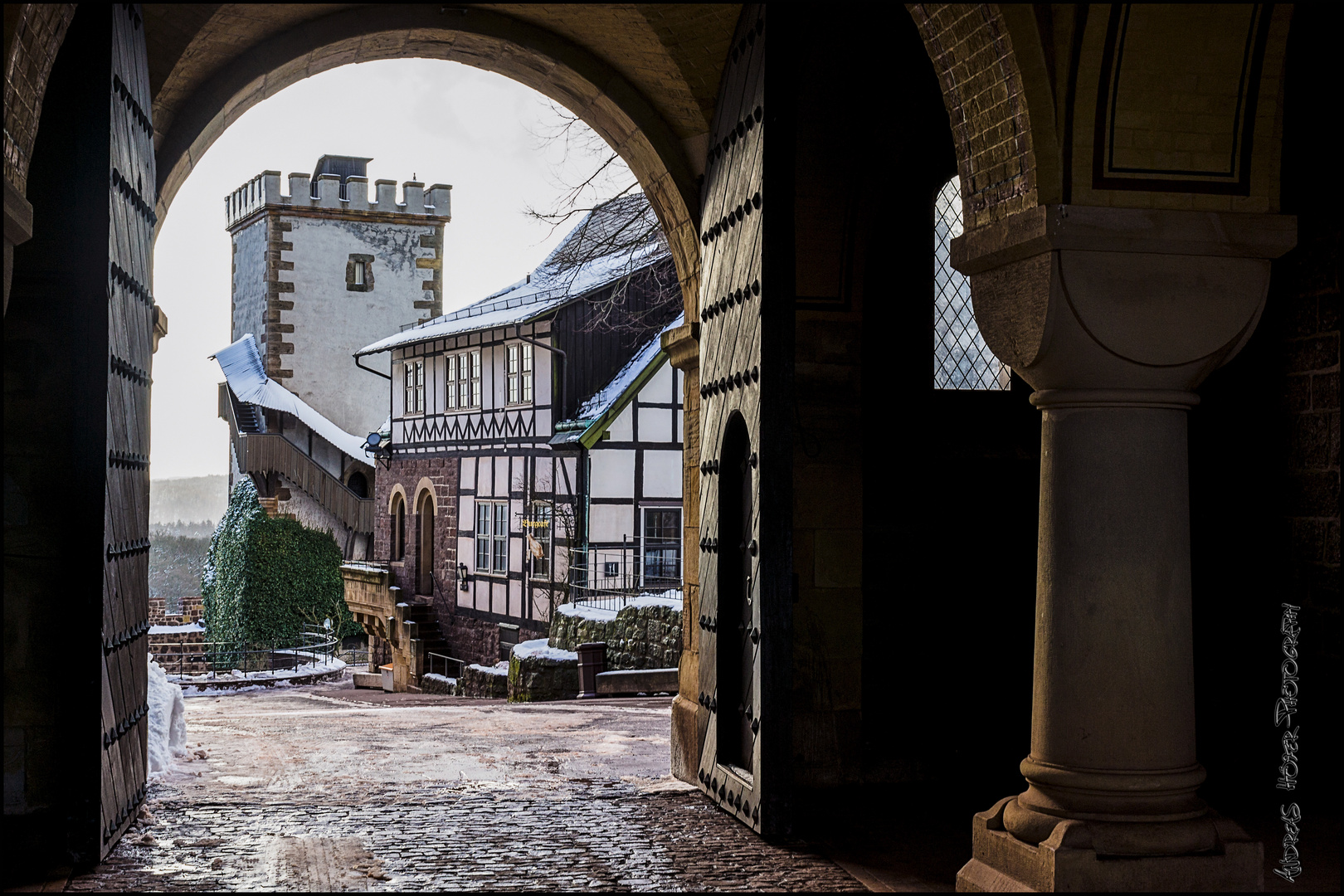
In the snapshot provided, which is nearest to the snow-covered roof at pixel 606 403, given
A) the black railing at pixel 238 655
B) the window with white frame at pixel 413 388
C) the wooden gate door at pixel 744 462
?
the window with white frame at pixel 413 388

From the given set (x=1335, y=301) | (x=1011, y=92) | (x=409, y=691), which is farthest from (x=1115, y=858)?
(x=409, y=691)

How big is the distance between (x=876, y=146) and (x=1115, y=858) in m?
3.67

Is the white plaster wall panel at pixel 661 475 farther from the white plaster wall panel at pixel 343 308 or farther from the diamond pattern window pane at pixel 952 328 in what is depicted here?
the white plaster wall panel at pixel 343 308

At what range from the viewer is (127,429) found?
5.30 metres

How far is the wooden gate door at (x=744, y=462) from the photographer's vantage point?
16.6 ft

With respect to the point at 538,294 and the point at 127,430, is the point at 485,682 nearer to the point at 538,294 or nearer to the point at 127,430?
the point at 538,294

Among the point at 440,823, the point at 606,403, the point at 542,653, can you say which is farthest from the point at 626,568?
the point at 440,823

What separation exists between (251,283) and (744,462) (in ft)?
110

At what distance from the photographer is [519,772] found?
7.02 metres

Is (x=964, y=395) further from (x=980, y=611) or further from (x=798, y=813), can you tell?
(x=798, y=813)

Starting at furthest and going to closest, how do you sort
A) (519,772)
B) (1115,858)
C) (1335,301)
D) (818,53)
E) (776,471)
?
(519,772) < (818,53) < (1335,301) < (776,471) < (1115,858)

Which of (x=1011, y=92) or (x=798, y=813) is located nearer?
(x=1011, y=92)

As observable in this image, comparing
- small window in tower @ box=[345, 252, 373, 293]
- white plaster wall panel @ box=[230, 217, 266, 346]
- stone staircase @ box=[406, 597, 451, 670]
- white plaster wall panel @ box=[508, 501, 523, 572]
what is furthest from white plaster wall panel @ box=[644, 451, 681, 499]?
small window in tower @ box=[345, 252, 373, 293]

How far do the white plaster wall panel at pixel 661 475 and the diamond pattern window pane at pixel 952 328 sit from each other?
13.5m
